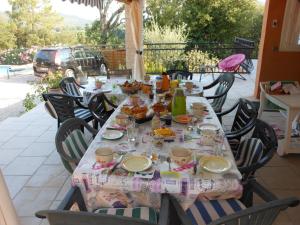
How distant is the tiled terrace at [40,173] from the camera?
7.53 ft

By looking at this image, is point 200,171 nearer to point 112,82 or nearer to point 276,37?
point 112,82

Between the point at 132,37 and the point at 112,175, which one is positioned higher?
the point at 132,37

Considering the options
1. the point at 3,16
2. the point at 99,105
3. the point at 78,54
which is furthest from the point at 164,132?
the point at 3,16

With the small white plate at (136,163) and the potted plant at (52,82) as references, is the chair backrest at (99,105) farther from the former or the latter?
the potted plant at (52,82)

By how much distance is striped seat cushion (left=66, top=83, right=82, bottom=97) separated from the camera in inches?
149

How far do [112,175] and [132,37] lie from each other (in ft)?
11.7

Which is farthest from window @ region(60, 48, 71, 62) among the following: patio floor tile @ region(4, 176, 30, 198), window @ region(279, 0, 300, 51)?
window @ region(279, 0, 300, 51)

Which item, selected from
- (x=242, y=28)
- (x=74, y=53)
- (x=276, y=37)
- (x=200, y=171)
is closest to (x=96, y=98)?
(x=200, y=171)

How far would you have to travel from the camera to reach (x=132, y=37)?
4.64 metres

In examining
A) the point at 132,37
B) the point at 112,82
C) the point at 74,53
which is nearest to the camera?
the point at 112,82

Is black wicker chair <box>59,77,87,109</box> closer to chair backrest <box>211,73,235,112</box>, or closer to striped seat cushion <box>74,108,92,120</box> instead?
striped seat cushion <box>74,108,92,120</box>

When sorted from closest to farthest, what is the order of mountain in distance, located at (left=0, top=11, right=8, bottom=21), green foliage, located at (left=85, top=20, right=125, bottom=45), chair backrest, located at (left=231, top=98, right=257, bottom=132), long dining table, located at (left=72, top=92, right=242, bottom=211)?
1. long dining table, located at (left=72, top=92, right=242, bottom=211)
2. chair backrest, located at (left=231, top=98, right=257, bottom=132)
3. green foliage, located at (left=85, top=20, right=125, bottom=45)
4. mountain in distance, located at (left=0, top=11, right=8, bottom=21)

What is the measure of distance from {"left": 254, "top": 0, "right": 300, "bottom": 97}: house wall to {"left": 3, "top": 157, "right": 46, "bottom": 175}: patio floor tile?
13.0 ft

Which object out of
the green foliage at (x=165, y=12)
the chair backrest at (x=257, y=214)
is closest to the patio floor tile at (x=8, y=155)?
the chair backrest at (x=257, y=214)
